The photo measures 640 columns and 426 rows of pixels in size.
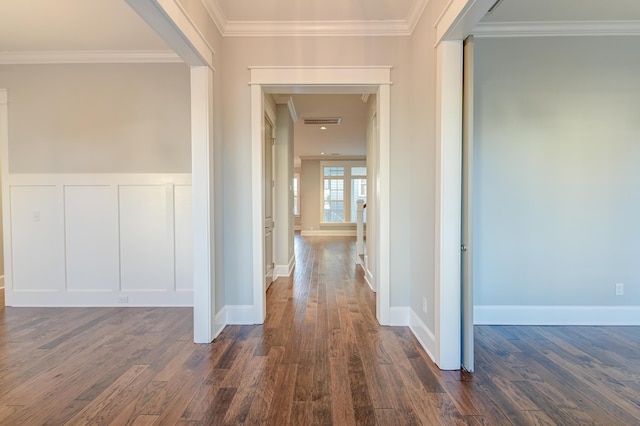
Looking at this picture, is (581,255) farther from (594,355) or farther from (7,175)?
(7,175)

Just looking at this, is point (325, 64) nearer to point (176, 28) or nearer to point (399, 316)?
point (176, 28)

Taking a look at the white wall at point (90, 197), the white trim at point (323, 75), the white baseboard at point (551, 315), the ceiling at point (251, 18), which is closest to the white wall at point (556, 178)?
the white baseboard at point (551, 315)

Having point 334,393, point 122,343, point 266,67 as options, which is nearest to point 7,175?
point 122,343

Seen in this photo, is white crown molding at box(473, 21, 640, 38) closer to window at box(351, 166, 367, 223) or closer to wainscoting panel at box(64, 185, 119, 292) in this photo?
wainscoting panel at box(64, 185, 119, 292)

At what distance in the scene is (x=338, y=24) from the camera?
2.86 metres

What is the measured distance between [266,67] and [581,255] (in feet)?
11.5

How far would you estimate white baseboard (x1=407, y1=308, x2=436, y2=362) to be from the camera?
233 centimetres

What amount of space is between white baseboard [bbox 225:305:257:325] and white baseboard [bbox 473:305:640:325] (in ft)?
7.09

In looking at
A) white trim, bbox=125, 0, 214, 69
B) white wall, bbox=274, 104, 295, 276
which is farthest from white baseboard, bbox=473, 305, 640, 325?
white trim, bbox=125, 0, 214, 69

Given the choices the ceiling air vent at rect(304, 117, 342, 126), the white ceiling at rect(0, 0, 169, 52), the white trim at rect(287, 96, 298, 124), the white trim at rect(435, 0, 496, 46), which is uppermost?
the white ceiling at rect(0, 0, 169, 52)

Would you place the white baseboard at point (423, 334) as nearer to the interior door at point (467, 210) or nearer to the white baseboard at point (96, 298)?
the interior door at point (467, 210)

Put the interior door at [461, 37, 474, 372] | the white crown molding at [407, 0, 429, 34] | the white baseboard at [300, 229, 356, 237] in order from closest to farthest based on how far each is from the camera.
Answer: the interior door at [461, 37, 474, 372] < the white crown molding at [407, 0, 429, 34] < the white baseboard at [300, 229, 356, 237]

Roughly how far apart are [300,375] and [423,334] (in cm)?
107

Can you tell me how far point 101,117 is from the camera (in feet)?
11.5
